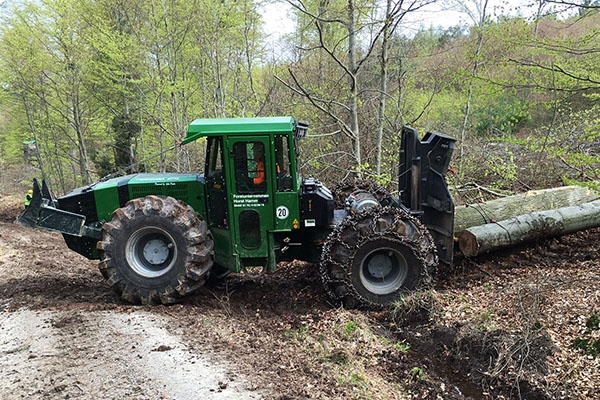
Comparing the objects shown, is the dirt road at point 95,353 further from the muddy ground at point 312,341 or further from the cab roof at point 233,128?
the cab roof at point 233,128

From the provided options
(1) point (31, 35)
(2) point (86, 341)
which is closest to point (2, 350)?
(2) point (86, 341)

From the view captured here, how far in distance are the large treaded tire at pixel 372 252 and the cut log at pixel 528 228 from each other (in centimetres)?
108

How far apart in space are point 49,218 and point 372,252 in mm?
4494

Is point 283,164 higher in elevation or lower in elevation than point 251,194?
higher

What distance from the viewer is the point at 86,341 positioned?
4.65 meters

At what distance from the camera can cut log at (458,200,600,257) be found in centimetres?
655

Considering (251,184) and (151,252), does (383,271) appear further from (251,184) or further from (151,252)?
(151,252)

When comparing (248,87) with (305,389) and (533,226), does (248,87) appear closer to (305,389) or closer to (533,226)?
(533,226)

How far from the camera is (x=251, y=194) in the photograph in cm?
580

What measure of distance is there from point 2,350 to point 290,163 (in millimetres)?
3920

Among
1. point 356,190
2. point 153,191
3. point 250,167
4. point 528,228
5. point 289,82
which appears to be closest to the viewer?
point 250,167

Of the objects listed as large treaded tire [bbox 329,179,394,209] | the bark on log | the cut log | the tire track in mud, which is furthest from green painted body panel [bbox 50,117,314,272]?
the bark on log

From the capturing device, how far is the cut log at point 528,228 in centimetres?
655

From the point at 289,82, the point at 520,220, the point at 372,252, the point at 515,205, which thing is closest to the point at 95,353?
the point at 372,252
